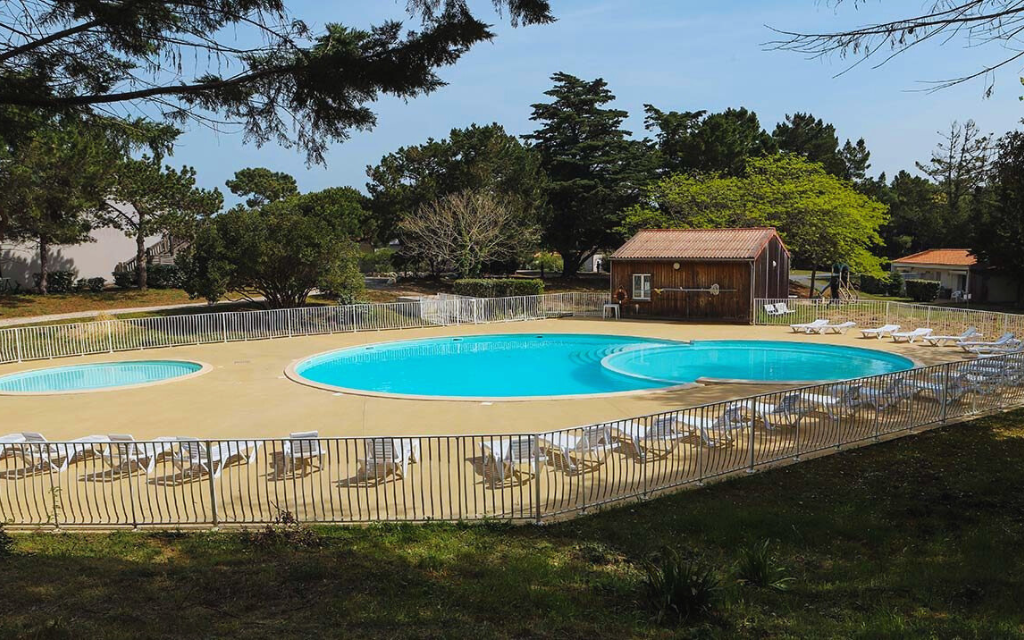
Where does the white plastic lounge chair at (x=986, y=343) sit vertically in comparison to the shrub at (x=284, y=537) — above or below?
above

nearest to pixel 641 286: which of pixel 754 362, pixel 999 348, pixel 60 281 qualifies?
pixel 754 362

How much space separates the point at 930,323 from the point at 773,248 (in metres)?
6.11

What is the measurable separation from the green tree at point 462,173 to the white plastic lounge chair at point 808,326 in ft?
58.1

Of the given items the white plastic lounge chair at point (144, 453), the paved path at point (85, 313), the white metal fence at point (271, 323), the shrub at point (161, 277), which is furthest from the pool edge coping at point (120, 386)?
the shrub at point (161, 277)

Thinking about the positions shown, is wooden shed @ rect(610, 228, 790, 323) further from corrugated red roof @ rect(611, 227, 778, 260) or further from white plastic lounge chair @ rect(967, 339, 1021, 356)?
white plastic lounge chair @ rect(967, 339, 1021, 356)

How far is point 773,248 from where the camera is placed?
27016 mm

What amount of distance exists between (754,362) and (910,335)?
200 inches

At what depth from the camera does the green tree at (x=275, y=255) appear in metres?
24.3

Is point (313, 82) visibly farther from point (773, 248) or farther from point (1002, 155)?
point (773, 248)

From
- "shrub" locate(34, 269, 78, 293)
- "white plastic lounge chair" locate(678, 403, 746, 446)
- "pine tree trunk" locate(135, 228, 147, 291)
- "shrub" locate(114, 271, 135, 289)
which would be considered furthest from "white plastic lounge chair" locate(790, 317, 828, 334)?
"shrub" locate(34, 269, 78, 293)

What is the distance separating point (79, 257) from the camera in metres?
36.2

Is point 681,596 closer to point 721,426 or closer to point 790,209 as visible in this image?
point 721,426

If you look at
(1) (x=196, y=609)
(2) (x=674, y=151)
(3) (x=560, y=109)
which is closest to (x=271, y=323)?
(1) (x=196, y=609)

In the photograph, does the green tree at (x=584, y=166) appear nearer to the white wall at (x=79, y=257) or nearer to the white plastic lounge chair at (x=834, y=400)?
the white wall at (x=79, y=257)
